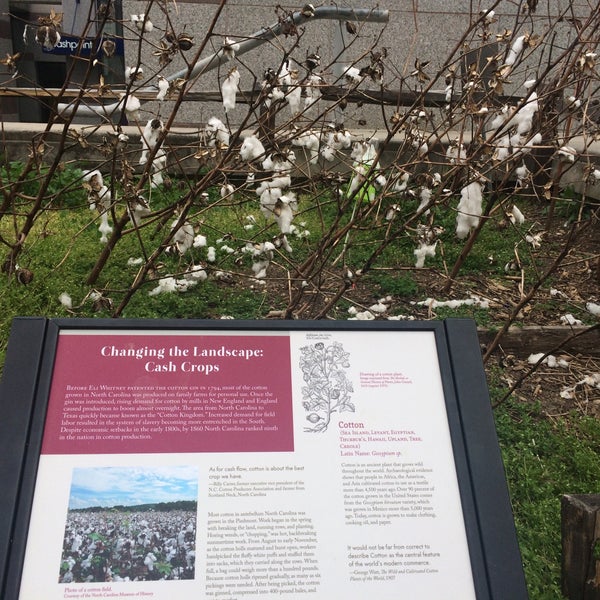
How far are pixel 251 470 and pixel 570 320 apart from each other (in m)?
2.90

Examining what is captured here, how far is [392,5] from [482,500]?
22.8 feet

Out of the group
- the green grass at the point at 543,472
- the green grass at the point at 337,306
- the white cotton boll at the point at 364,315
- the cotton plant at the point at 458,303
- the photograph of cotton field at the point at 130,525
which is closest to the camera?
the photograph of cotton field at the point at 130,525

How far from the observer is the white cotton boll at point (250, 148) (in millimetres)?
3541

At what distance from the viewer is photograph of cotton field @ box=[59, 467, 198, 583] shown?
170 centimetres

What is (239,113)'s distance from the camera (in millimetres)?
7555

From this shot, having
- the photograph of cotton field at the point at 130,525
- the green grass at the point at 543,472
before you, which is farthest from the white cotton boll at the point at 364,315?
the photograph of cotton field at the point at 130,525

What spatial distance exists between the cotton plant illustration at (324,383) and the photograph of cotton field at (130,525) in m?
0.35

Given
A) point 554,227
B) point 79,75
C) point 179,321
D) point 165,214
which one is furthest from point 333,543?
point 79,75

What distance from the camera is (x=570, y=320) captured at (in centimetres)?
421

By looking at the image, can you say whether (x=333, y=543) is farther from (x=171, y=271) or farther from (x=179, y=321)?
(x=171, y=271)

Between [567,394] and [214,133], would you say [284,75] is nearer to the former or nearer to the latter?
[214,133]

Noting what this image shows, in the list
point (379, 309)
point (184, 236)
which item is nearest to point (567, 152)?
point (379, 309)

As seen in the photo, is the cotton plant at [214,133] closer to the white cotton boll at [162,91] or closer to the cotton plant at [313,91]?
the white cotton boll at [162,91]

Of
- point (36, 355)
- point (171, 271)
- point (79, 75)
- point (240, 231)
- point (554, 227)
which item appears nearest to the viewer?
point (36, 355)
